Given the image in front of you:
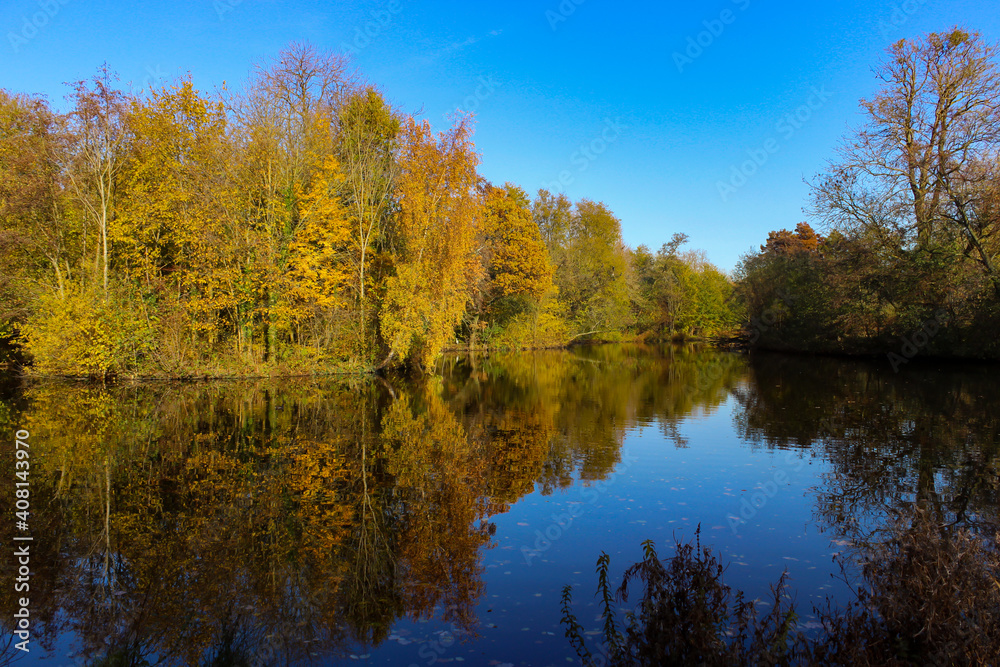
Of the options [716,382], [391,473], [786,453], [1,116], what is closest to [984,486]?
[786,453]

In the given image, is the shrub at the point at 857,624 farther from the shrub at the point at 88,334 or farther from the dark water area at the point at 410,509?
the shrub at the point at 88,334

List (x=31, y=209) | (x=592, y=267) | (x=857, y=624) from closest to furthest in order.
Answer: (x=857, y=624)
(x=31, y=209)
(x=592, y=267)

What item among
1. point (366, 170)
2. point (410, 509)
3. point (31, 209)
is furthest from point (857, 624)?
point (31, 209)

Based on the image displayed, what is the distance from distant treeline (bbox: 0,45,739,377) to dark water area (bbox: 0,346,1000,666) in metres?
4.89

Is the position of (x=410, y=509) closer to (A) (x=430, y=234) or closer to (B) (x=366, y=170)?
(A) (x=430, y=234)

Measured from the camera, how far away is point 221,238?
22516mm

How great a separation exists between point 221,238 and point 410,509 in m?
18.6

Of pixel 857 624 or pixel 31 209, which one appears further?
pixel 31 209

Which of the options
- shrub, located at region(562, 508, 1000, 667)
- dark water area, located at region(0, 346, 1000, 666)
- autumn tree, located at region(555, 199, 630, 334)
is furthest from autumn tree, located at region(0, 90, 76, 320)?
autumn tree, located at region(555, 199, 630, 334)

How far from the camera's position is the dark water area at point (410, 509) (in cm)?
506

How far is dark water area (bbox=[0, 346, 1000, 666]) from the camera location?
5.06 meters

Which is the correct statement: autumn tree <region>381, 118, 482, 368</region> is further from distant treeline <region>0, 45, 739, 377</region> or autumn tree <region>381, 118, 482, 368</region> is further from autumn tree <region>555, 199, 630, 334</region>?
autumn tree <region>555, 199, 630, 334</region>

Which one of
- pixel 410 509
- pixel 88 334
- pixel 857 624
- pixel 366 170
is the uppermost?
pixel 366 170

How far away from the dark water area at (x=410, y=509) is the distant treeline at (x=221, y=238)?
16.1 ft
